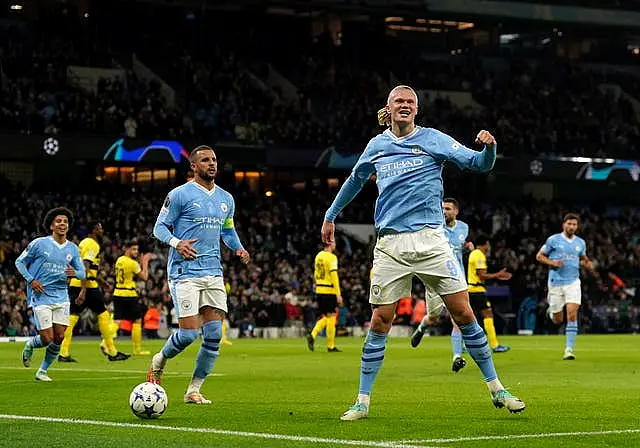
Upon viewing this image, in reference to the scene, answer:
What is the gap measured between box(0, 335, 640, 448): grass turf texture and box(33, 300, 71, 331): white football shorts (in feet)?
2.62

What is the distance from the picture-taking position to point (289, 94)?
5616 cm

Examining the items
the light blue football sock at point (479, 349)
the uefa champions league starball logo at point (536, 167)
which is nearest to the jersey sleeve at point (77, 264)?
the light blue football sock at point (479, 349)

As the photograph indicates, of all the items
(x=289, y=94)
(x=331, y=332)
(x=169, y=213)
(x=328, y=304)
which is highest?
(x=289, y=94)

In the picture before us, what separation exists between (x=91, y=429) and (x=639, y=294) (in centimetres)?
4187

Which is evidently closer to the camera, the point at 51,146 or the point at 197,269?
the point at 197,269

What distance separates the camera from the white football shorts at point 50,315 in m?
17.6

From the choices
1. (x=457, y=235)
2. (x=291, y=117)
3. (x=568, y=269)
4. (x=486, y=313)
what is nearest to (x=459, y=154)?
(x=457, y=235)

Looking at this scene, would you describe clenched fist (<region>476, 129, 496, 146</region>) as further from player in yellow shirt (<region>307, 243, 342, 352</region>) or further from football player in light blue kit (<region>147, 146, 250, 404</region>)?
player in yellow shirt (<region>307, 243, 342, 352</region>)

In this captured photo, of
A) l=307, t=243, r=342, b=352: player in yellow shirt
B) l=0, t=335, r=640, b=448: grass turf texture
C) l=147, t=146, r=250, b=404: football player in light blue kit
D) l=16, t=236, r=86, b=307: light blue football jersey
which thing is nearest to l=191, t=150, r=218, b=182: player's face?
l=147, t=146, r=250, b=404: football player in light blue kit

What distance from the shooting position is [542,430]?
10.2 m

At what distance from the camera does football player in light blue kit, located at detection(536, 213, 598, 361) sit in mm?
24406

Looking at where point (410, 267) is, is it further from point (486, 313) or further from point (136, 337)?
point (136, 337)

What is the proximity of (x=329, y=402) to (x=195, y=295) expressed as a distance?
6.09 ft

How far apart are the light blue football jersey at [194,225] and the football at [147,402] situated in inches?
77.7
